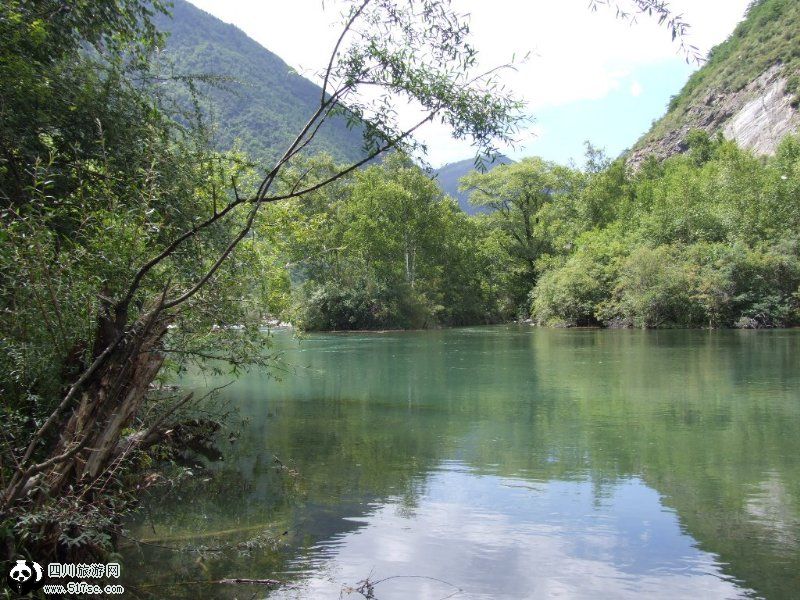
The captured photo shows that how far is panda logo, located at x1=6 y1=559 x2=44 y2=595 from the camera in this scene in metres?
4.19

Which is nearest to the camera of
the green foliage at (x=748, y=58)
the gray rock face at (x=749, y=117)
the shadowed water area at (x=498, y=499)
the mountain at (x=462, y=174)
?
the mountain at (x=462, y=174)

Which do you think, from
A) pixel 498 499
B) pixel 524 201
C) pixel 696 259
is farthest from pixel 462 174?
pixel 498 499

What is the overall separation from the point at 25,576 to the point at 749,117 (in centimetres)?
8786

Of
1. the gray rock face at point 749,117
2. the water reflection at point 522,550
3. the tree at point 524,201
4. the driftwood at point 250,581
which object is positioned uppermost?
the gray rock face at point 749,117

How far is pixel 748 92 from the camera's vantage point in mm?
84062

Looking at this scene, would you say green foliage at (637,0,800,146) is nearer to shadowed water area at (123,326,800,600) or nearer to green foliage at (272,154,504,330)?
green foliage at (272,154,504,330)

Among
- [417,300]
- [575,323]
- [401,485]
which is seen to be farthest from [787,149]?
[401,485]

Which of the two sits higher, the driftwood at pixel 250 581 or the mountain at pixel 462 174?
the mountain at pixel 462 174

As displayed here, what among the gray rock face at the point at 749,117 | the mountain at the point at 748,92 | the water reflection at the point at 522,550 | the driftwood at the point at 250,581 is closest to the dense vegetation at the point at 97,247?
the driftwood at the point at 250,581

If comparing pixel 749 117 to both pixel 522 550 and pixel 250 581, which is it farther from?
pixel 250 581

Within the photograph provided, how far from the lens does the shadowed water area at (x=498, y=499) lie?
5.69 meters

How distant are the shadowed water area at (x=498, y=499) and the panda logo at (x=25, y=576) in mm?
1116

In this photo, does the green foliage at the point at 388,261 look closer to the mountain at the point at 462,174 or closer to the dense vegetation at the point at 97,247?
the mountain at the point at 462,174

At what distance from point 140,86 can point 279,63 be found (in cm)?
14450
